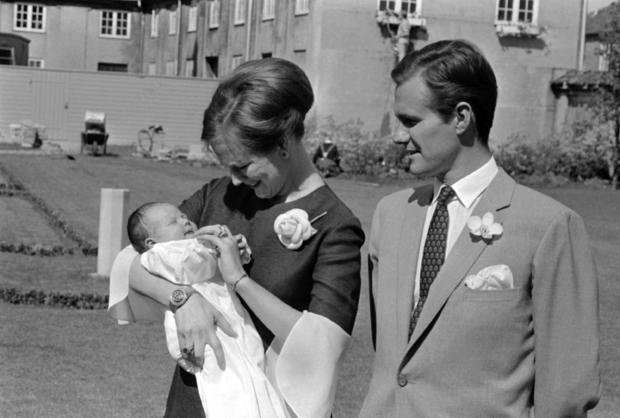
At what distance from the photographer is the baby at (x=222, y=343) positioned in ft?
10.6

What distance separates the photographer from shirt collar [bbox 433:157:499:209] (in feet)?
10.5

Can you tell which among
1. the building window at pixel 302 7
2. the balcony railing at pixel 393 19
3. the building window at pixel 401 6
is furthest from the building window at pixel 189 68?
the balcony railing at pixel 393 19

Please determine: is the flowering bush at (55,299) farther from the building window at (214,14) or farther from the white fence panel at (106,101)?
the building window at (214,14)

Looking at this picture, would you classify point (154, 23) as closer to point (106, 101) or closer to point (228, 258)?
point (106, 101)

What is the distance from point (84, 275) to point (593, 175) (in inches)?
864

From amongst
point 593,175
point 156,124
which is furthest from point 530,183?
point 156,124

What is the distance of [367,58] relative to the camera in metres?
34.8

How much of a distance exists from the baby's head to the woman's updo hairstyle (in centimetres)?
37

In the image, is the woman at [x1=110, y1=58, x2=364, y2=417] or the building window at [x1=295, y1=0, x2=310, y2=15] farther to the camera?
the building window at [x1=295, y1=0, x2=310, y2=15]

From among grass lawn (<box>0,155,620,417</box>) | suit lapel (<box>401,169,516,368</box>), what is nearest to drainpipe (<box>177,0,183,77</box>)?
grass lawn (<box>0,155,620,417</box>)

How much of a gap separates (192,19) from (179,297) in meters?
45.6

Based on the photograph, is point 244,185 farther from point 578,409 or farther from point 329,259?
point 578,409

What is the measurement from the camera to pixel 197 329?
10.6 ft

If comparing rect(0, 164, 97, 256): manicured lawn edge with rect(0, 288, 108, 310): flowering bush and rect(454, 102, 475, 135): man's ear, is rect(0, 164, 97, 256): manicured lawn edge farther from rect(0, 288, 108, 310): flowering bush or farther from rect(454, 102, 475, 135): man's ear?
rect(454, 102, 475, 135): man's ear
